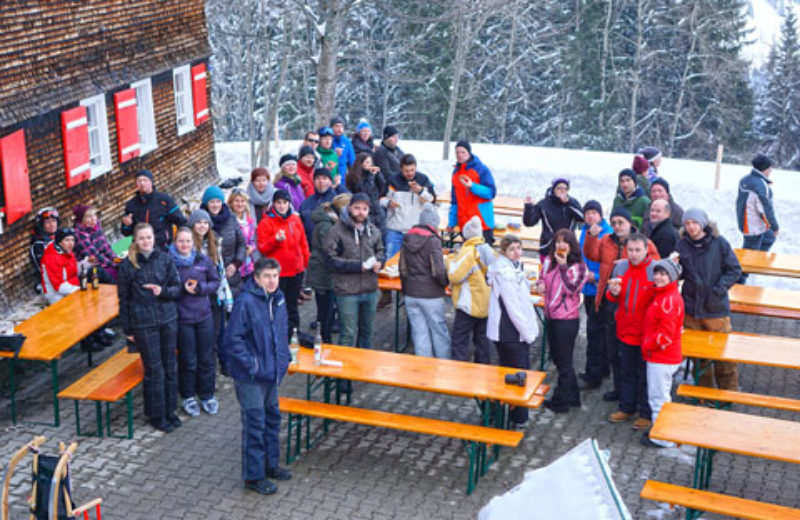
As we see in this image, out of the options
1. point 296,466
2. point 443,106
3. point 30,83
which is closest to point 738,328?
point 296,466

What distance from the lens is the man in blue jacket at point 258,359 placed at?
811 cm

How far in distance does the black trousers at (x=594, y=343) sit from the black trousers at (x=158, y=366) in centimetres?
422

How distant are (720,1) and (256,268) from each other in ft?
126

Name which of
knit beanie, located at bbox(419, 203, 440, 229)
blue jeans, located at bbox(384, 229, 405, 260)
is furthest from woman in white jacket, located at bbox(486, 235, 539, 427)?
blue jeans, located at bbox(384, 229, 405, 260)

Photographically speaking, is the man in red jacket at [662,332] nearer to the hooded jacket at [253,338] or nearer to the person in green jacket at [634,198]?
the person in green jacket at [634,198]

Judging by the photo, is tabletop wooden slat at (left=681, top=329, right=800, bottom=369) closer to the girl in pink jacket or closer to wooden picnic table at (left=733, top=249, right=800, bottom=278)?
the girl in pink jacket

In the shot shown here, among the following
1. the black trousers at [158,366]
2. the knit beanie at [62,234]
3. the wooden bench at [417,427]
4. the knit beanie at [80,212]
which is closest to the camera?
the wooden bench at [417,427]

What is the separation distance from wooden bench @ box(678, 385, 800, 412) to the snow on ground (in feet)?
27.4

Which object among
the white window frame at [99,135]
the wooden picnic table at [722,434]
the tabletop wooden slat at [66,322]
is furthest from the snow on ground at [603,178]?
the tabletop wooden slat at [66,322]

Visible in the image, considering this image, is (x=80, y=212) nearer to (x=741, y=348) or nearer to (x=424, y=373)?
(x=424, y=373)

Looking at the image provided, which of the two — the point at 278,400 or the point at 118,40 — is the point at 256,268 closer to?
the point at 278,400

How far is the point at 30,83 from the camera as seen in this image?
1248cm

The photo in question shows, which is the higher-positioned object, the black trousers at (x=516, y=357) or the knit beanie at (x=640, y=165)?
the knit beanie at (x=640, y=165)

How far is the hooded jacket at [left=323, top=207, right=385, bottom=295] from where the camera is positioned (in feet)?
33.8
